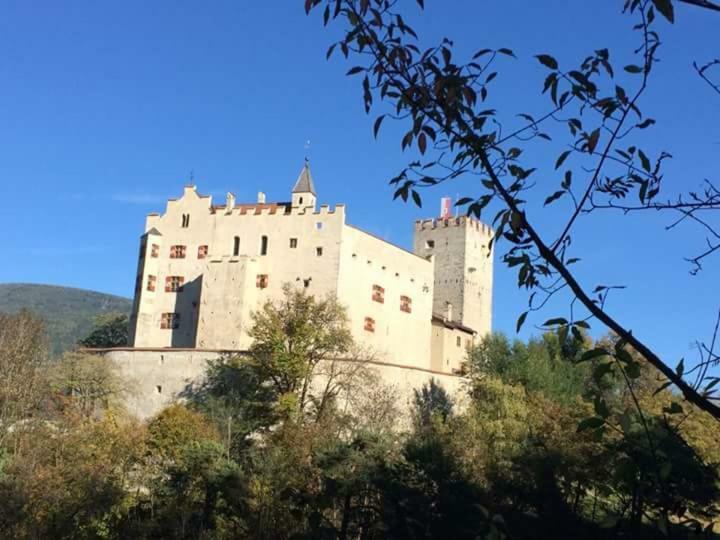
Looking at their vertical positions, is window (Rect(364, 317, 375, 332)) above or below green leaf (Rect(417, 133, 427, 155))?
above

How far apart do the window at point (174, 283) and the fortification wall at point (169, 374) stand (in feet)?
16.9

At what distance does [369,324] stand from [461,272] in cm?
1557

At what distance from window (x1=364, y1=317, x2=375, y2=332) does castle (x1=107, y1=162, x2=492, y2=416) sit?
64 millimetres

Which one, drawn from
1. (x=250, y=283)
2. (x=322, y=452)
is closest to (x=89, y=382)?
(x=250, y=283)

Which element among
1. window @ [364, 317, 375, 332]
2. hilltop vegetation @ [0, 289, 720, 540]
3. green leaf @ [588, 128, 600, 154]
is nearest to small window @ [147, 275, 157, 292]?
hilltop vegetation @ [0, 289, 720, 540]

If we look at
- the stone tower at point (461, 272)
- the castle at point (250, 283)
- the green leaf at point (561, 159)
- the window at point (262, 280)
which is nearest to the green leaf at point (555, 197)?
the green leaf at point (561, 159)

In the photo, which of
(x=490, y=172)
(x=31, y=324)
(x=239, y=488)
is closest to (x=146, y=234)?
(x=31, y=324)

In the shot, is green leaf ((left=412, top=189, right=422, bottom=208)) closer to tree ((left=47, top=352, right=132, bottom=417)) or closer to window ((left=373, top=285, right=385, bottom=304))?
tree ((left=47, top=352, right=132, bottom=417))

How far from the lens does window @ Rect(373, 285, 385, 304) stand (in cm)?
4691

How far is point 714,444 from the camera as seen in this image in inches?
1222

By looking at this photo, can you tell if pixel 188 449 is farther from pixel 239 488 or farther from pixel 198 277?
pixel 198 277

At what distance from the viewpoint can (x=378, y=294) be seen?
155ft

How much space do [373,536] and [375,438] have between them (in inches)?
149

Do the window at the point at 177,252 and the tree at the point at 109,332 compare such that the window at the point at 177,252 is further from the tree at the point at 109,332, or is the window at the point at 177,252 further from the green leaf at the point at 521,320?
the green leaf at the point at 521,320
